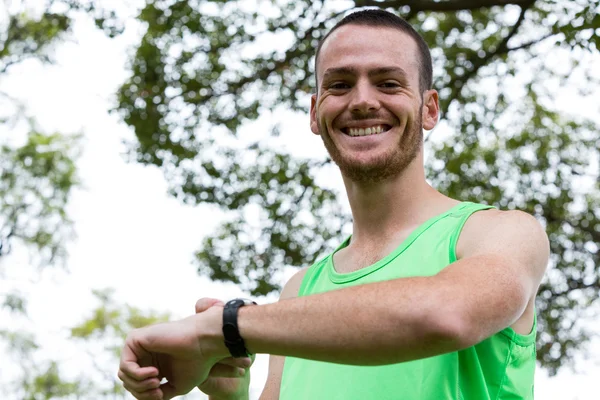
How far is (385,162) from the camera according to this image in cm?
298

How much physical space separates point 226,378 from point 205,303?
45 centimetres

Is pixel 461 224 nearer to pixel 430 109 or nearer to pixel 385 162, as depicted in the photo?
pixel 385 162

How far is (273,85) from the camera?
9633mm

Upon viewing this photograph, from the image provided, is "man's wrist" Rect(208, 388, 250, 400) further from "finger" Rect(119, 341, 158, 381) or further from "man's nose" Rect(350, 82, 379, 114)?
"man's nose" Rect(350, 82, 379, 114)

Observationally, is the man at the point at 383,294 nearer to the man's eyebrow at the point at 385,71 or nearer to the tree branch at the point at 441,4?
the man's eyebrow at the point at 385,71

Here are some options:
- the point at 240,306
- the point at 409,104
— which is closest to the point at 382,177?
the point at 409,104

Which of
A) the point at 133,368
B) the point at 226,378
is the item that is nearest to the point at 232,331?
→ the point at 133,368

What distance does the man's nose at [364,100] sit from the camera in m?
2.95

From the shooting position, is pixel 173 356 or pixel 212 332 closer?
pixel 212 332

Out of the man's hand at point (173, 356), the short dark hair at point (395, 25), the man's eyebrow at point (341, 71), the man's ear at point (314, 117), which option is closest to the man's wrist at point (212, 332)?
the man's hand at point (173, 356)

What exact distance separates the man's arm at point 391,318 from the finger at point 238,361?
8.6 inches

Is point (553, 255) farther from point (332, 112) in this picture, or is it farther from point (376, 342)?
point (376, 342)

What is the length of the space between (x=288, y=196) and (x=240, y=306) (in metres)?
7.99

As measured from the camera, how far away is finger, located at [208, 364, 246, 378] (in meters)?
A: 2.41
